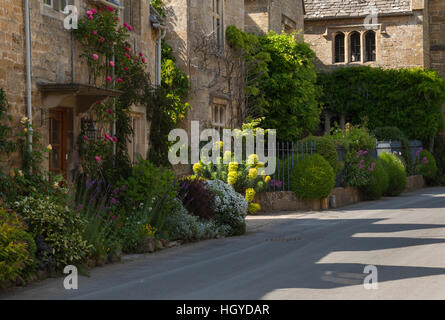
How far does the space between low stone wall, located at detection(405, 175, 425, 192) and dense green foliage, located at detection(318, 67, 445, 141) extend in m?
2.79

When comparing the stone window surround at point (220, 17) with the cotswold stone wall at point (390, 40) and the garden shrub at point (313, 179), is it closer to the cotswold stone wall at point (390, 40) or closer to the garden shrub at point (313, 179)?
the garden shrub at point (313, 179)

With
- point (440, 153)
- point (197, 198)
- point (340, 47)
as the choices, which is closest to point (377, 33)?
point (340, 47)

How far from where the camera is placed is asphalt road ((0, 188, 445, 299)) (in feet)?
24.8

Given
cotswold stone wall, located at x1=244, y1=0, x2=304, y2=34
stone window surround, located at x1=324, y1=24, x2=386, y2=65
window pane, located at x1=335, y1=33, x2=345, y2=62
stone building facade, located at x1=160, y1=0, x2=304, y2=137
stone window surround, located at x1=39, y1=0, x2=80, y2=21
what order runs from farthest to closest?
window pane, located at x1=335, y1=33, x2=345, y2=62 → stone window surround, located at x1=324, y1=24, x2=386, y2=65 → cotswold stone wall, located at x1=244, y1=0, x2=304, y2=34 → stone building facade, located at x1=160, y1=0, x2=304, y2=137 → stone window surround, located at x1=39, y1=0, x2=80, y2=21

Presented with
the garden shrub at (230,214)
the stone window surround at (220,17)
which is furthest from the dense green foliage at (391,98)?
the garden shrub at (230,214)

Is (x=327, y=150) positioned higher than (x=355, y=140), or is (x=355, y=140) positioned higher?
(x=355, y=140)

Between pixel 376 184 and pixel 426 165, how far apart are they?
375 inches

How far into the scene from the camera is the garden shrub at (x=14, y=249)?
7855mm

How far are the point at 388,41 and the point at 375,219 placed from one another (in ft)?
64.4

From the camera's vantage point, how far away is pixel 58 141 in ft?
41.0

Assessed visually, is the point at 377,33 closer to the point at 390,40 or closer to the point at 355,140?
the point at 390,40

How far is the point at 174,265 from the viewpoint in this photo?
9.94m

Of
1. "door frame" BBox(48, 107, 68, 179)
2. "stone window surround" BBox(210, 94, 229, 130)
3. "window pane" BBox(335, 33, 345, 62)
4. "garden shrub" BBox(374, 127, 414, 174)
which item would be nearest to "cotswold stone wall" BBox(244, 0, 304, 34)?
"stone window surround" BBox(210, 94, 229, 130)

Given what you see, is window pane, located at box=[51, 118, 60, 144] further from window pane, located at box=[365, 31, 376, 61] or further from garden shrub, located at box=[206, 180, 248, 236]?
window pane, located at box=[365, 31, 376, 61]
